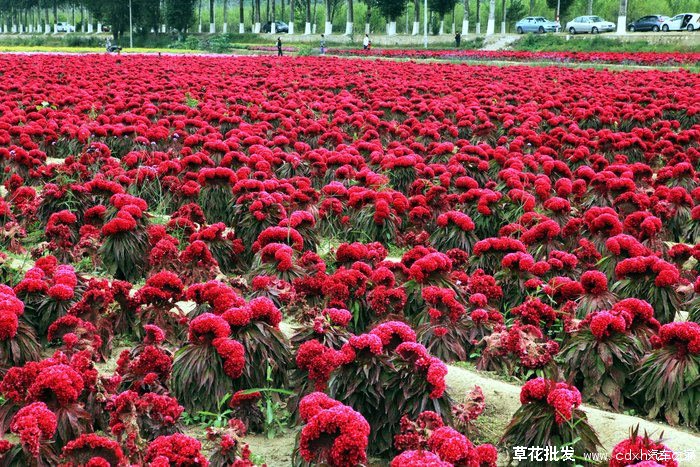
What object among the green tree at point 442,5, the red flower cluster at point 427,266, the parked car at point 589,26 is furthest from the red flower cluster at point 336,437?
the green tree at point 442,5

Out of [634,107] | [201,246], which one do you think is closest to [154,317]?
[201,246]

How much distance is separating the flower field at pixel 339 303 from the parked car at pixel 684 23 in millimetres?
48615

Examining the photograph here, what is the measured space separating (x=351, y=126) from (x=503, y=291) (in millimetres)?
7950

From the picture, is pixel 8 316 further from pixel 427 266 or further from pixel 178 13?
pixel 178 13

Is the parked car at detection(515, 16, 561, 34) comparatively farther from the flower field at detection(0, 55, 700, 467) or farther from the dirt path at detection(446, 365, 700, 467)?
the dirt path at detection(446, 365, 700, 467)

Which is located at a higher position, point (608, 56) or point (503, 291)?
point (608, 56)

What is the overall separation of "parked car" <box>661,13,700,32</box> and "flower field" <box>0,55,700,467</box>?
4861cm

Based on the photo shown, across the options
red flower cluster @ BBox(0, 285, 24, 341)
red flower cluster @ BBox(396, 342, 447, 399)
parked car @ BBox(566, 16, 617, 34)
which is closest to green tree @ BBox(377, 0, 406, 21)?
parked car @ BBox(566, 16, 617, 34)

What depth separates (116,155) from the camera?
12.0 m

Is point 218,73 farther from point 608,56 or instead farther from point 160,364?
point 160,364

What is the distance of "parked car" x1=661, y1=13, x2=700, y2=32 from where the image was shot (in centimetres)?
5431

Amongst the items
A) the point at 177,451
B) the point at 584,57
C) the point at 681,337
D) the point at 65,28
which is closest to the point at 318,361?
the point at 177,451

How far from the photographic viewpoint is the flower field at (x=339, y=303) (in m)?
3.73

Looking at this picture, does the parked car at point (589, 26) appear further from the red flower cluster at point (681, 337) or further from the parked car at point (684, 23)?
the red flower cluster at point (681, 337)
